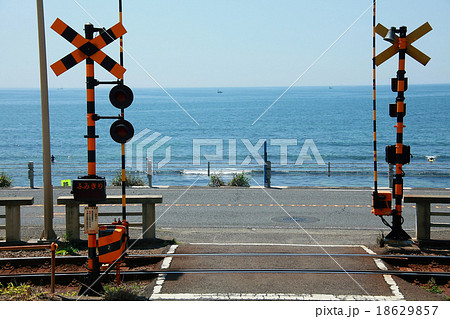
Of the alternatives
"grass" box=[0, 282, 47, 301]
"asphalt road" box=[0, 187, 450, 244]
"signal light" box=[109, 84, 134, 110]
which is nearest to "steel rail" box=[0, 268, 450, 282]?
"grass" box=[0, 282, 47, 301]

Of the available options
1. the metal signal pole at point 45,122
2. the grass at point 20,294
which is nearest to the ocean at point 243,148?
the metal signal pole at point 45,122

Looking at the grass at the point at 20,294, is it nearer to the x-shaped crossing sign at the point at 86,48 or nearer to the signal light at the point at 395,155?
the x-shaped crossing sign at the point at 86,48

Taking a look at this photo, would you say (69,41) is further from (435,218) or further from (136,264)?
(435,218)

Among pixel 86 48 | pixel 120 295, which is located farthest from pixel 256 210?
pixel 86 48

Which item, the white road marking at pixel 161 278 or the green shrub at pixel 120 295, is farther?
the white road marking at pixel 161 278

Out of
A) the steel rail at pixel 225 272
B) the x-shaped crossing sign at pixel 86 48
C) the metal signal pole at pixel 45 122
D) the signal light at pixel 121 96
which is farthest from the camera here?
the metal signal pole at pixel 45 122

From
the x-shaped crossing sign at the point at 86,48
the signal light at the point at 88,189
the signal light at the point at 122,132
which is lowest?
the signal light at the point at 88,189

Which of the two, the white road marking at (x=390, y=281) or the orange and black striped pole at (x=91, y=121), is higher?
the orange and black striped pole at (x=91, y=121)

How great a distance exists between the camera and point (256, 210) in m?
18.4

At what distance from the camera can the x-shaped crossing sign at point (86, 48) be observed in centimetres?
897
